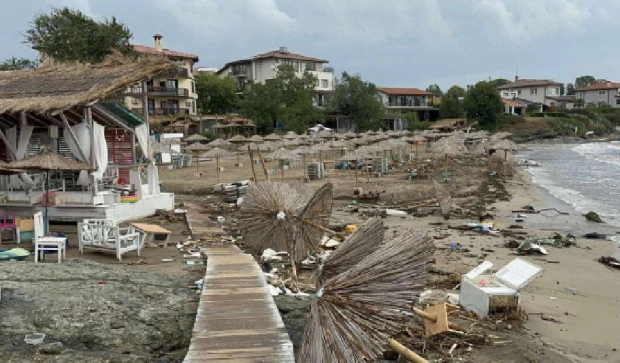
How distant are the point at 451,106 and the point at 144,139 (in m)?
73.8

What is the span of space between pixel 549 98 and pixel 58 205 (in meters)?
106

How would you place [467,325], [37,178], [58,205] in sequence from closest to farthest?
[467,325] → [58,205] → [37,178]

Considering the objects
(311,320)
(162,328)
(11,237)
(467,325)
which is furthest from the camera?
(11,237)

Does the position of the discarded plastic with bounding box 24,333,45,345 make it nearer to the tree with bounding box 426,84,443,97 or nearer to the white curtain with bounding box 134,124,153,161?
the white curtain with bounding box 134,124,153,161

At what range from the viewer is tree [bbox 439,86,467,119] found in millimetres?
84375

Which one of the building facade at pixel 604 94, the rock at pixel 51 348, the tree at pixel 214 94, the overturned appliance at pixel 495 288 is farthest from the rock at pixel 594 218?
the building facade at pixel 604 94

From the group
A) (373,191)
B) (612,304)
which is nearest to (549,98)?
(373,191)

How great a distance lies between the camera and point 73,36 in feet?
133

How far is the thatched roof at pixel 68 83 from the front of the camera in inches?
561

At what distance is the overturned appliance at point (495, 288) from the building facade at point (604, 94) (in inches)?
4790

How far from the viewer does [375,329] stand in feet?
18.1

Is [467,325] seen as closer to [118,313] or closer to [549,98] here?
[118,313]

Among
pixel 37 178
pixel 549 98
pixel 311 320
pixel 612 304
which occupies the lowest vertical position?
pixel 612 304

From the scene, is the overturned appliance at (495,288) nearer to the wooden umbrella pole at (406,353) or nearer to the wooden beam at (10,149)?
the wooden umbrella pole at (406,353)
